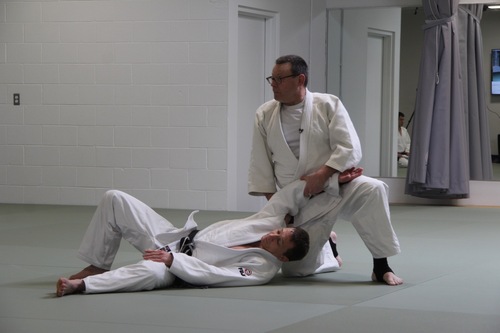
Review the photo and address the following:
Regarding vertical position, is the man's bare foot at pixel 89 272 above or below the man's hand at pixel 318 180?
below

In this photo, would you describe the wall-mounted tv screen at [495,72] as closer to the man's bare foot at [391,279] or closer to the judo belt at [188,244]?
the man's bare foot at [391,279]

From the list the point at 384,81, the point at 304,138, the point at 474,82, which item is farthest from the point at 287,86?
the point at 384,81

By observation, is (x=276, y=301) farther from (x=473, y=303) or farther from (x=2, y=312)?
(x=2, y=312)

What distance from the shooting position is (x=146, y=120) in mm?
9312

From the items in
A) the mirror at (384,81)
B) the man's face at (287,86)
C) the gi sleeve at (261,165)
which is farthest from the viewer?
the mirror at (384,81)

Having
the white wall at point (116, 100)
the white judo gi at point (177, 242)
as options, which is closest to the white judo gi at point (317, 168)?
the white judo gi at point (177, 242)

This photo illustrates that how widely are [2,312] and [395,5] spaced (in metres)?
6.96

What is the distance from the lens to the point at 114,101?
939 cm

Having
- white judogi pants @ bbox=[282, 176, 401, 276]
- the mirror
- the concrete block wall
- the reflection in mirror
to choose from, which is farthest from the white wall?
white judogi pants @ bbox=[282, 176, 401, 276]

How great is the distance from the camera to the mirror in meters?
9.98

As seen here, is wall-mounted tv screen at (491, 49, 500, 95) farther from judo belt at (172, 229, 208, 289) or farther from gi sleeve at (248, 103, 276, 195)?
judo belt at (172, 229, 208, 289)

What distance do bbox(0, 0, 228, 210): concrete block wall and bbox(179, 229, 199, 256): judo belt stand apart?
4.28 metres

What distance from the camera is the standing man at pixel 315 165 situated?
4965 mm

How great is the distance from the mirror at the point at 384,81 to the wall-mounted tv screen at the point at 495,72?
2.4 inches
